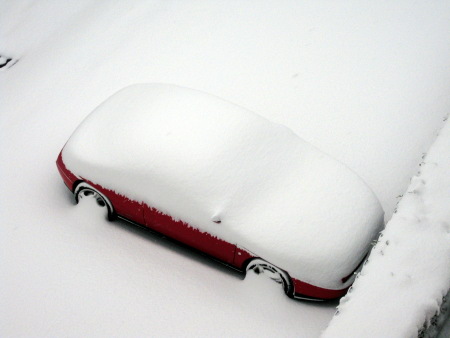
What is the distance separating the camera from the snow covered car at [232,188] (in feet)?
10.3

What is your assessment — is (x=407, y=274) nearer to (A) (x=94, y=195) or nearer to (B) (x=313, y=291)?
(B) (x=313, y=291)

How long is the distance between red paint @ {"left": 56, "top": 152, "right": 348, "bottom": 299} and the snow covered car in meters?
0.01

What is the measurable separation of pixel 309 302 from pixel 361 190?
1096 millimetres

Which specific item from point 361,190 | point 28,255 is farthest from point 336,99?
point 28,255

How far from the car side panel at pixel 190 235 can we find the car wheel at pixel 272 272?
0.63 feet

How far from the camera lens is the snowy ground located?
3.18 metres

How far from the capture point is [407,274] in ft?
8.20

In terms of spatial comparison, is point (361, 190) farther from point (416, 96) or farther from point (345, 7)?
point (345, 7)

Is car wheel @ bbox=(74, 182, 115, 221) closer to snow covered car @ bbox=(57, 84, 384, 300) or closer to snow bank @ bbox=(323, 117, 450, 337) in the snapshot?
snow covered car @ bbox=(57, 84, 384, 300)

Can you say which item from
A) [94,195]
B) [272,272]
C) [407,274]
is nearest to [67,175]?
[94,195]

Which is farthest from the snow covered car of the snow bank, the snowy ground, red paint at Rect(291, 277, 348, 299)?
the snow bank

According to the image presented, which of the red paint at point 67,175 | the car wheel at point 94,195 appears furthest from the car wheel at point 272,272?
the red paint at point 67,175

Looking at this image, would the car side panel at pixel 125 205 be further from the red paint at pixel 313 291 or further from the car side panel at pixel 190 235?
the red paint at pixel 313 291

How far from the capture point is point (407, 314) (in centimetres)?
230
